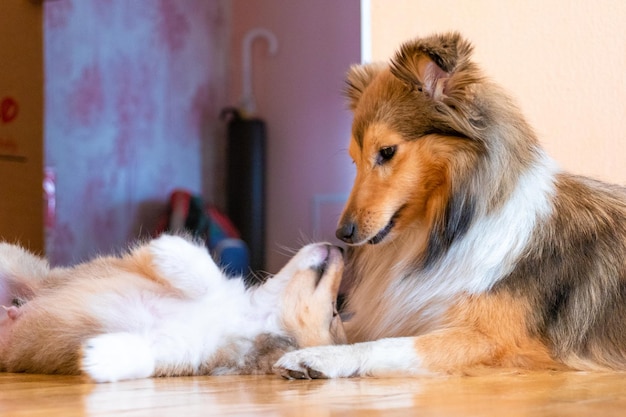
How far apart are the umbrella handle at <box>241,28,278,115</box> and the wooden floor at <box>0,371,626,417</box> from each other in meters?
4.91

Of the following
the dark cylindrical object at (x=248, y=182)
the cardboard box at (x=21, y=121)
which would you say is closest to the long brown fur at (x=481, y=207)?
the cardboard box at (x=21, y=121)

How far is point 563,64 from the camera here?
3.17m

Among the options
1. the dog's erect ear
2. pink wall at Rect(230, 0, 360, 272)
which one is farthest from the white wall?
pink wall at Rect(230, 0, 360, 272)

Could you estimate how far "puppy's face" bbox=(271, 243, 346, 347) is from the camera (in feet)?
7.73

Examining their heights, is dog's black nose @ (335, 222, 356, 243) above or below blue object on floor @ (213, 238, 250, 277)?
above

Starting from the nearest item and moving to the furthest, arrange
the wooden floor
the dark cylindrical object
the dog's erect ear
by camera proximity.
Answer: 1. the wooden floor
2. the dog's erect ear
3. the dark cylindrical object

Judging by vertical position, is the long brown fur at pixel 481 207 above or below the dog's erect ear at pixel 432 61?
below

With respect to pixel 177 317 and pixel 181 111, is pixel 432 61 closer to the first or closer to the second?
pixel 177 317

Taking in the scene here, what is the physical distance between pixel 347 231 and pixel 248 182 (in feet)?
14.8

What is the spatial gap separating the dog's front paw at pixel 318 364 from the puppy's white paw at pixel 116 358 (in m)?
0.38

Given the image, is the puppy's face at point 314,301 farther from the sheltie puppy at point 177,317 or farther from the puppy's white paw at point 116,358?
the puppy's white paw at point 116,358

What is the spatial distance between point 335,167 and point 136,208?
67.9 inches

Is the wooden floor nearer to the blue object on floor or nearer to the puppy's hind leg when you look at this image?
the puppy's hind leg

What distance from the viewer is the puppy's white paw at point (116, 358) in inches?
80.2
